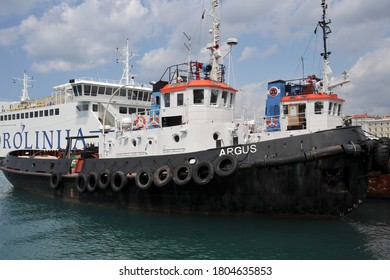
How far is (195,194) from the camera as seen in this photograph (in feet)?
34.6

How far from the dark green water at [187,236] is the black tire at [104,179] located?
92 centimetres

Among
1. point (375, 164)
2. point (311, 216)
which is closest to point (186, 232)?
point (311, 216)

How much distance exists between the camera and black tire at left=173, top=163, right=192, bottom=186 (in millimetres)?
10195

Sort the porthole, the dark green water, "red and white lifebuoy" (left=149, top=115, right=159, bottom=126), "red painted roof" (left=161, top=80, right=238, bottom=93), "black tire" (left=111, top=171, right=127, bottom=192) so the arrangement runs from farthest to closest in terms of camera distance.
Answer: "red and white lifebuoy" (left=149, top=115, right=159, bottom=126), "red painted roof" (left=161, top=80, right=238, bottom=93), the porthole, "black tire" (left=111, top=171, right=127, bottom=192), the dark green water

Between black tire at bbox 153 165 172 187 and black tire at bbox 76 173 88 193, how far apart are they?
3.38 meters

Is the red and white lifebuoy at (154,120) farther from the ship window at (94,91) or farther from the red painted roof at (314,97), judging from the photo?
the ship window at (94,91)

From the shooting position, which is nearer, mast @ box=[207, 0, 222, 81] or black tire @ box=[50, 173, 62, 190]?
mast @ box=[207, 0, 222, 81]

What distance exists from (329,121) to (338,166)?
7910 millimetres

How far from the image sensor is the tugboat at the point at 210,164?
948 cm

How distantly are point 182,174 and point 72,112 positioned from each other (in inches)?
687

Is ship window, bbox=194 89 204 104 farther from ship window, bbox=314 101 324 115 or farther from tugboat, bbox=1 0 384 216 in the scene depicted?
ship window, bbox=314 101 324 115

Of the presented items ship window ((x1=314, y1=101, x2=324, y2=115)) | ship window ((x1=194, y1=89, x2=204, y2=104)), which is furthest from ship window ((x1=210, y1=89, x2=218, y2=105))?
ship window ((x1=314, y1=101, x2=324, y2=115))

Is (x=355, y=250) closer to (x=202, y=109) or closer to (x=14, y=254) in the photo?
(x=202, y=109)

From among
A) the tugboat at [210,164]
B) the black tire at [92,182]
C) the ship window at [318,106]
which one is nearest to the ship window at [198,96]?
the tugboat at [210,164]
